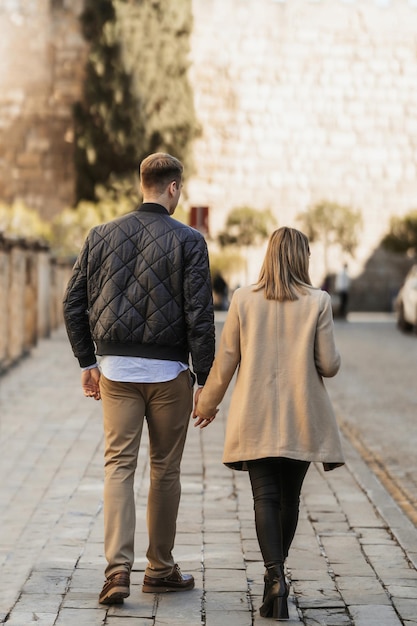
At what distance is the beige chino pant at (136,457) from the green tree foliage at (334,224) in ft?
128

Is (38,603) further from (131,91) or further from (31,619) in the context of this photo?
(131,91)

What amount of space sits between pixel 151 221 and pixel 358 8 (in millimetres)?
46132

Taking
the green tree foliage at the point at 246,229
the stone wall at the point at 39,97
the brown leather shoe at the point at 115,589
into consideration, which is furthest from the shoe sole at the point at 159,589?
the stone wall at the point at 39,97

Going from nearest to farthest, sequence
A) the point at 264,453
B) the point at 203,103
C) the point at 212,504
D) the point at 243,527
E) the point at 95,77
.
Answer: the point at 264,453 < the point at 243,527 < the point at 212,504 < the point at 95,77 < the point at 203,103

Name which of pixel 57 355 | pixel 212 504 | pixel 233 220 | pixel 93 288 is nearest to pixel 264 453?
pixel 93 288

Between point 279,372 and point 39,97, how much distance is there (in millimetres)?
45909

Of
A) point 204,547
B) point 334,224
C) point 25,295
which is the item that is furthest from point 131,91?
point 204,547

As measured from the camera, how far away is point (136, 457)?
17.3 ft

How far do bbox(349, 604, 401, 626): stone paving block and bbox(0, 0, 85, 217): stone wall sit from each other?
146 feet

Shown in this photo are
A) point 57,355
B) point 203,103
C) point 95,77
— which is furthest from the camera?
point 203,103

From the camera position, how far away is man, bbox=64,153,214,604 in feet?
17.1

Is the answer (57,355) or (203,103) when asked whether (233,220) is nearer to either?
(203,103)

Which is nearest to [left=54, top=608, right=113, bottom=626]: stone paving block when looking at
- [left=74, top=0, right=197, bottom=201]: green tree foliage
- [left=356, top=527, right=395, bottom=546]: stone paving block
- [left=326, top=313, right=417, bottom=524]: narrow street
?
[left=356, top=527, right=395, bottom=546]: stone paving block

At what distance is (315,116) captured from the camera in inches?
1971
